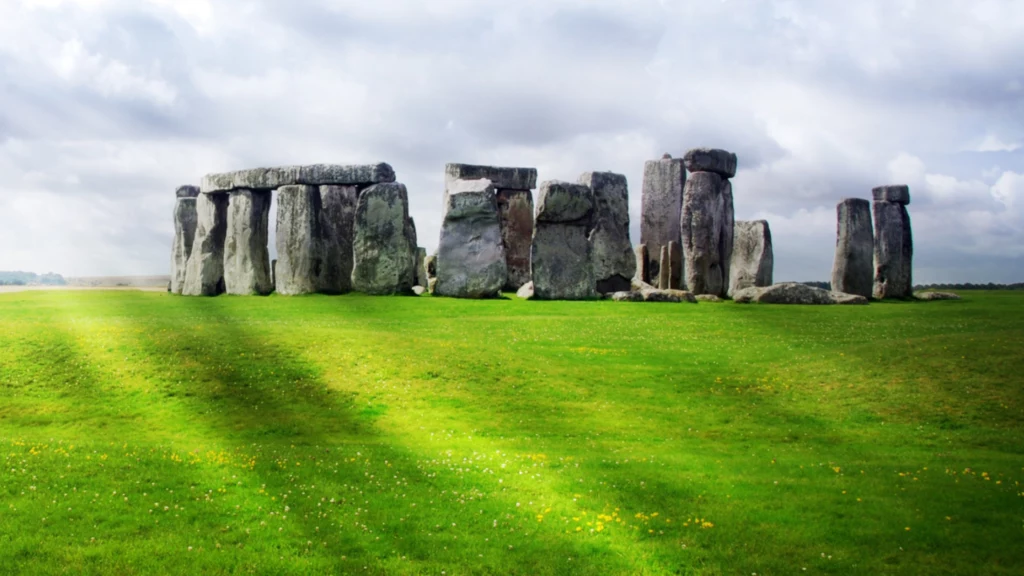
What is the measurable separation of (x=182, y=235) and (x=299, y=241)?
807cm

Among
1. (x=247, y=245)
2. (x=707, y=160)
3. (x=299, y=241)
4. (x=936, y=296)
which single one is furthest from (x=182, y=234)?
(x=936, y=296)

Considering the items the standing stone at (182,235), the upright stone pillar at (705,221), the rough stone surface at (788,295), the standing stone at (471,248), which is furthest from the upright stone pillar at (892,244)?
the standing stone at (182,235)

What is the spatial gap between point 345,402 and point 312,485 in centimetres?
534

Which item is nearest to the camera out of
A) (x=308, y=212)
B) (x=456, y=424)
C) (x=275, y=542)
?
(x=275, y=542)

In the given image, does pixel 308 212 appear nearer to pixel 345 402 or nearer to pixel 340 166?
pixel 340 166

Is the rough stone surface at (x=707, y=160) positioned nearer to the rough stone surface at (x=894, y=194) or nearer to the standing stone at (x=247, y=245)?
the rough stone surface at (x=894, y=194)

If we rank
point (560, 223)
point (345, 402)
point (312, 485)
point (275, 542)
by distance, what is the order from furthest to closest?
point (560, 223) < point (345, 402) < point (312, 485) < point (275, 542)

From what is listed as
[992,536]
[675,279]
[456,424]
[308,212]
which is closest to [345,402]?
[456,424]

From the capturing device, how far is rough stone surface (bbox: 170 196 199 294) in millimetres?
39438

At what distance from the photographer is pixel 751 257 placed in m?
39.9

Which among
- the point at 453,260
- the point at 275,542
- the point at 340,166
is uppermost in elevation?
the point at 340,166

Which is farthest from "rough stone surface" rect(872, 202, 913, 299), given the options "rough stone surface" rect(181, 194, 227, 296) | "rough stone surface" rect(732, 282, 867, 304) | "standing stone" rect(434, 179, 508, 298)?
"rough stone surface" rect(181, 194, 227, 296)

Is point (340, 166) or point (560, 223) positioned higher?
point (340, 166)

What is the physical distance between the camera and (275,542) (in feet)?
34.1
